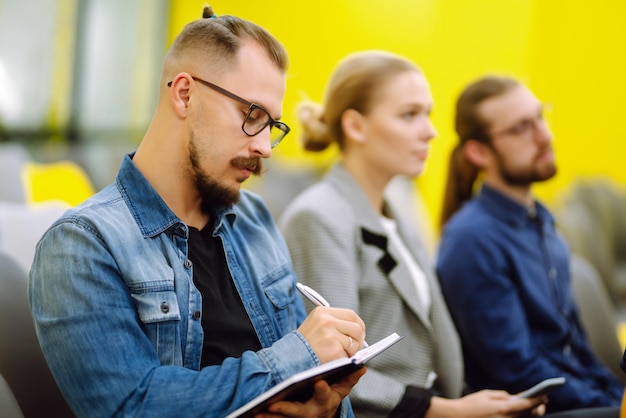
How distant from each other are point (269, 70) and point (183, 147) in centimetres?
19

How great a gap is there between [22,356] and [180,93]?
1.86ft

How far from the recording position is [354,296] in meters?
1.80

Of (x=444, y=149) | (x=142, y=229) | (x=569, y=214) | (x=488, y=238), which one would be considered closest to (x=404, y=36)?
(x=444, y=149)

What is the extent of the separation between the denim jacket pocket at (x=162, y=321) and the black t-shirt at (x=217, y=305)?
66 millimetres

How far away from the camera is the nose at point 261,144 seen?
138 cm

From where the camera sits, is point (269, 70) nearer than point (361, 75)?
Yes

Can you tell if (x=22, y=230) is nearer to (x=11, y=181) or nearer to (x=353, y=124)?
(x=353, y=124)

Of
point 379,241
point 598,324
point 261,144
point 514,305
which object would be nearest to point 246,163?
point 261,144

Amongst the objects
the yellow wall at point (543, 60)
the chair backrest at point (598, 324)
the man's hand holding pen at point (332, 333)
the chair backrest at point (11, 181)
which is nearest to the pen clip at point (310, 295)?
the man's hand holding pen at point (332, 333)

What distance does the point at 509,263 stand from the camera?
2.19m

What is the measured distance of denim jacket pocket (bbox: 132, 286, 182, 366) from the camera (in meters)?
1.25

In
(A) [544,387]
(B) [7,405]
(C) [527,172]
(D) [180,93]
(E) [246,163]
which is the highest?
(D) [180,93]

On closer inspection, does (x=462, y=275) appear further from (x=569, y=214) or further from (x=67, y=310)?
(x=569, y=214)

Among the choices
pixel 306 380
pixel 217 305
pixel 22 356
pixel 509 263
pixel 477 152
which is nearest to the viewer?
pixel 306 380
